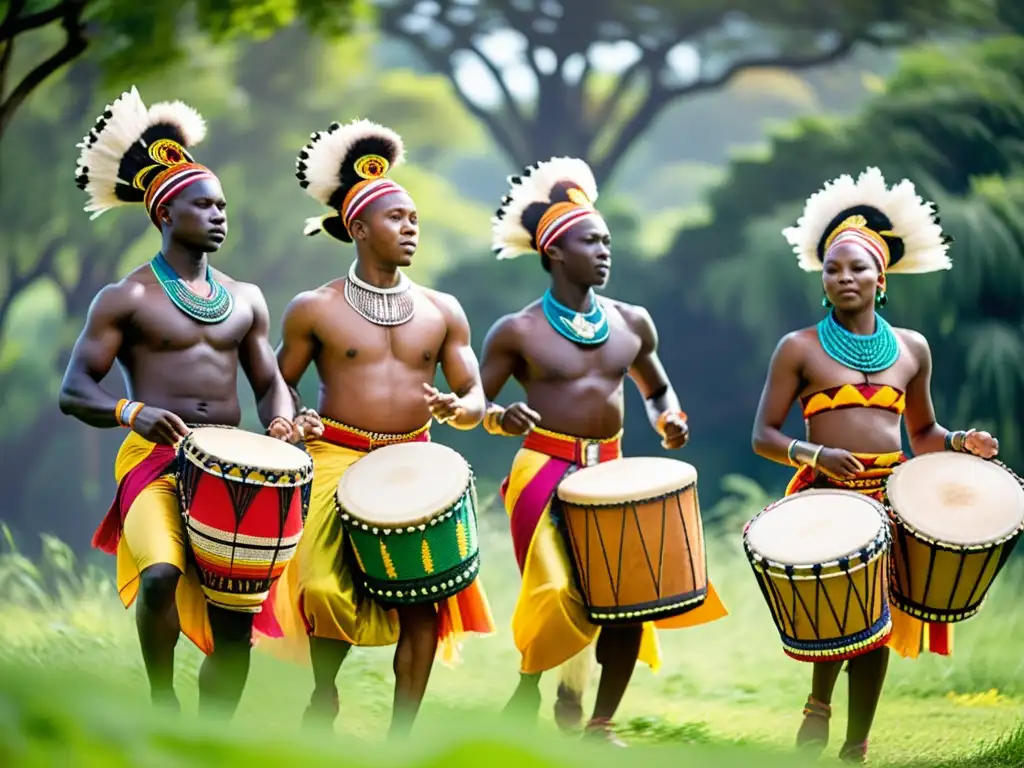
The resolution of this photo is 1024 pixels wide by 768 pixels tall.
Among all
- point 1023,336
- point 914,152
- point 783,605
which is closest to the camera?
point 783,605

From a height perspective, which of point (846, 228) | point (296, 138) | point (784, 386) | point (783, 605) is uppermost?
point (296, 138)

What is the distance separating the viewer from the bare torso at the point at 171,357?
4957 mm

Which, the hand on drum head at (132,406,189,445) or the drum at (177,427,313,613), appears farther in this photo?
the hand on drum head at (132,406,189,445)

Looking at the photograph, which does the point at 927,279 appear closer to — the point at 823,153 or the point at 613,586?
the point at 823,153

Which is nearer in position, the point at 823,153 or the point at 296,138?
the point at 823,153

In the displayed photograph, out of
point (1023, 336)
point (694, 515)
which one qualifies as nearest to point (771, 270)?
point (1023, 336)

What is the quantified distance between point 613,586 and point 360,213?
1703 millimetres

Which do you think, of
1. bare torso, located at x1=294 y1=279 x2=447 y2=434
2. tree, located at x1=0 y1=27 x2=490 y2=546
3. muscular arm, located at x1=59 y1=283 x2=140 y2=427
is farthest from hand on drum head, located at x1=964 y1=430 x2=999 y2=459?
tree, located at x1=0 y1=27 x2=490 y2=546

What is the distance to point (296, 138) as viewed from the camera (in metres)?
14.8

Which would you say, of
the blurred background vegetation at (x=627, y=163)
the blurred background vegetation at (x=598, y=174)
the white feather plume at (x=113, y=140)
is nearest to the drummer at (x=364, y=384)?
the white feather plume at (x=113, y=140)

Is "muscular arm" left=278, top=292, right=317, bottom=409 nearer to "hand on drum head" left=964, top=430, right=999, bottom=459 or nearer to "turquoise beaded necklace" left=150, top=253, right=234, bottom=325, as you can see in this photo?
"turquoise beaded necklace" left=150, top=253, right=234, bottom=325

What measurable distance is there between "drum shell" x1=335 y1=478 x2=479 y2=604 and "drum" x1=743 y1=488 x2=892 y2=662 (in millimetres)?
1013

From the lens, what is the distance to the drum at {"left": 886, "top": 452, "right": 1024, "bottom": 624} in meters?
5.08

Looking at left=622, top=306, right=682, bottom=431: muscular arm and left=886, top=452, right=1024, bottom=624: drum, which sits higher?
left=622, top=306, right=682, bottom=431: muscular arm
